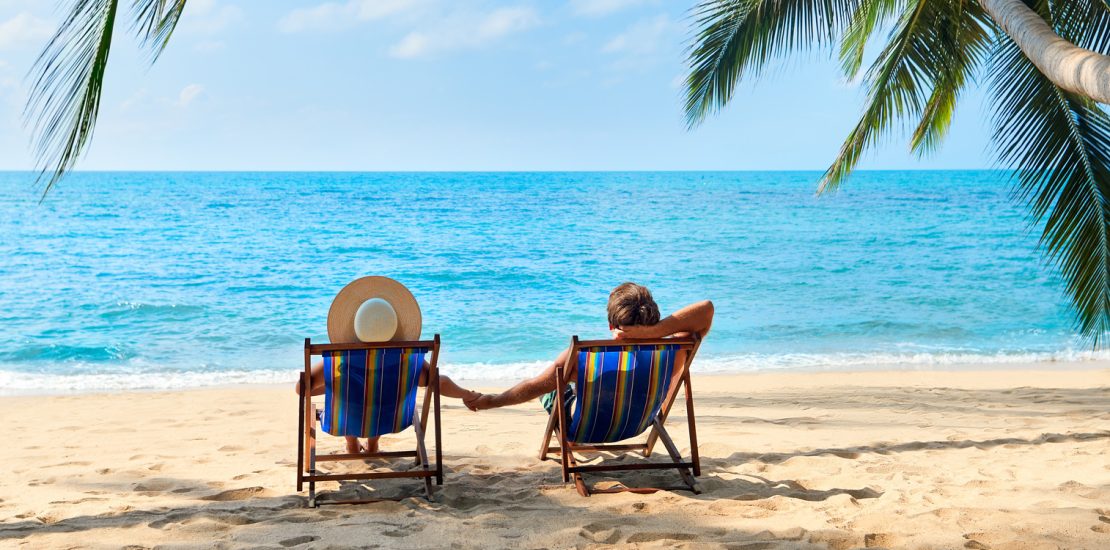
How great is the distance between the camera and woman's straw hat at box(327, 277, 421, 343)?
3377 millimetres

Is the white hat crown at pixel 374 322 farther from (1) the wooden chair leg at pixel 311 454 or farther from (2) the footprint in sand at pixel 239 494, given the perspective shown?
(2) the footprint in sand at pixel 239 494

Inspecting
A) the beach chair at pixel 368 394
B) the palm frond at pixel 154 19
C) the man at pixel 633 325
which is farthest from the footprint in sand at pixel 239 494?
the palm frond at pixel 154 19

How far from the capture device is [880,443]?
4.35 metres

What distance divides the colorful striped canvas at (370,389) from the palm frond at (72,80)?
114cm

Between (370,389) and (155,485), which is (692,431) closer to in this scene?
(370,389)

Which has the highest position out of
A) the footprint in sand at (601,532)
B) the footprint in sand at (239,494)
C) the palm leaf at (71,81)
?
the palm leaf at (71,81)

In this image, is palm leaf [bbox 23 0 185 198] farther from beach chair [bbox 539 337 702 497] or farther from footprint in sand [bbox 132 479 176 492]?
beach chair [bbox 539 337 702 497]

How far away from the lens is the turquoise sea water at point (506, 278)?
30.7 ft

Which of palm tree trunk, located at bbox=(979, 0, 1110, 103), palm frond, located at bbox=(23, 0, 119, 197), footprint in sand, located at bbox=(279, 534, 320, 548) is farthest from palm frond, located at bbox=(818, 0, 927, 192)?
footprint in sand, located at bbox=(279, 534, 320, 548)

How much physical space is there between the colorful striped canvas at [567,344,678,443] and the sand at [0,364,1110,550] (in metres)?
0.30

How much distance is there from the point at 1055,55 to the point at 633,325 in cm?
218

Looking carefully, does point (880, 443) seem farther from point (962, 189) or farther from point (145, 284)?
point (962, 189)

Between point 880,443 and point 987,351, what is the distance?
610 centimetres

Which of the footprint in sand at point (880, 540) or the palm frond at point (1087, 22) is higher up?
the palm frond at point (1087, 22)
